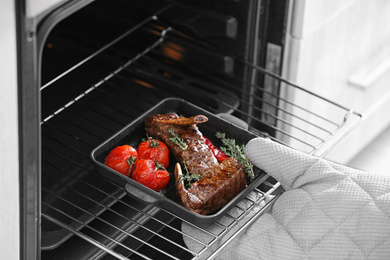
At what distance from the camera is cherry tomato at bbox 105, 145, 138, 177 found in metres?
1.16

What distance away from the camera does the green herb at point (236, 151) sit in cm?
117

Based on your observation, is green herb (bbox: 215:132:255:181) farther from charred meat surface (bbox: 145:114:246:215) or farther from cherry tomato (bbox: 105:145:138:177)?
cherry tomato (bbox: 105:145:138:177)

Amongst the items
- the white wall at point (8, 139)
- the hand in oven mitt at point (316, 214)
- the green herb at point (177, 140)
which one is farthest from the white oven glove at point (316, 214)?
the white wall at point (8, 139)

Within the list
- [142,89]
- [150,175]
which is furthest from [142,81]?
[150,175]

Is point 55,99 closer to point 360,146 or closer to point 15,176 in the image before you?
point 15,176

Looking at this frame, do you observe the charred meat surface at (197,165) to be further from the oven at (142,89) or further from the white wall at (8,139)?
the white wall at (8,139)

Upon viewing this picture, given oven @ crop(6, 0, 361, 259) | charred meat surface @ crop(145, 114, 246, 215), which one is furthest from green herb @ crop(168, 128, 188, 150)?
oven @ crop(6, 0, 361, 259)

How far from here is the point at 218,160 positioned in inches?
48.5

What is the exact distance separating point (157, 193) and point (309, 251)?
246mm

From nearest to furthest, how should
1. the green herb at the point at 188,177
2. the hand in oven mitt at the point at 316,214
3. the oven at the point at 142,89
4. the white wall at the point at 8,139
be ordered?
the white wall at the point at 8,139, the hand in oven mitt at the point at 316,214, the green herb at the point at 188,177, the oven at the point at 142,89

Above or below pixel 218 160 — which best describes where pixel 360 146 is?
below

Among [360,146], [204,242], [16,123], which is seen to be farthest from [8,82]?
[360,146]

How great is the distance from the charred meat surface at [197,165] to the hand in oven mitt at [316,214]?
0.17 feet

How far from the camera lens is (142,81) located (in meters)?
1.55
